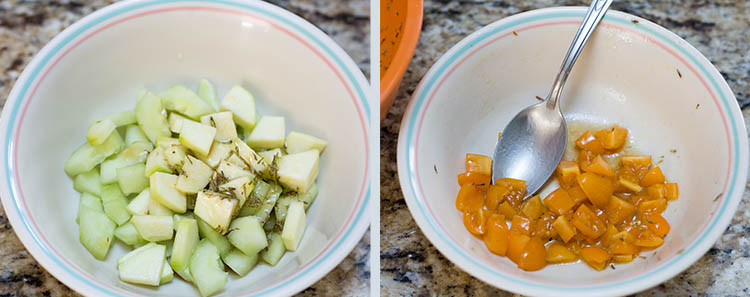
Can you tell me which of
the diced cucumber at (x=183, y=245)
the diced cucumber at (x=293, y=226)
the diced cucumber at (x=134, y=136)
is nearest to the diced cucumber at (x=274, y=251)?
the diced cucumber at (x=293, y=226)

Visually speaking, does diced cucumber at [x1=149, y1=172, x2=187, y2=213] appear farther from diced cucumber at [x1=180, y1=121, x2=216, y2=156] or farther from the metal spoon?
the metal spoon

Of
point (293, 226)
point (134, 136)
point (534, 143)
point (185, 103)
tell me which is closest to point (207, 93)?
point (185, 103)

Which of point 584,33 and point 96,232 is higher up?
point 584,33

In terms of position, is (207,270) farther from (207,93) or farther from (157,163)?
(207,93)

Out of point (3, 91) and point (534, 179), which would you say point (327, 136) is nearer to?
point (534, 179)

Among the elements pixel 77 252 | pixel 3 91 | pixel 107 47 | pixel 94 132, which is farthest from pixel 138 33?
pixel 77 252

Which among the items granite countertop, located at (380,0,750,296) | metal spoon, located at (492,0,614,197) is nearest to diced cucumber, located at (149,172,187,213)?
granite countertop, located at (380,0,750,296)
